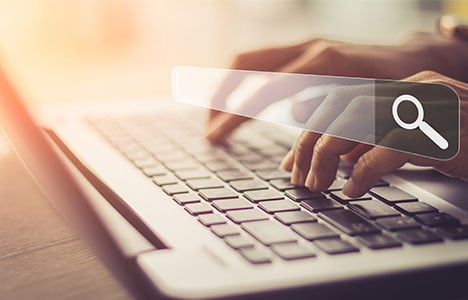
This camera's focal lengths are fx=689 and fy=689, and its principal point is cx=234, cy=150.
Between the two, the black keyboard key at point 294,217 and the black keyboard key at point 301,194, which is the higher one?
the black keyboard key at point 294,217

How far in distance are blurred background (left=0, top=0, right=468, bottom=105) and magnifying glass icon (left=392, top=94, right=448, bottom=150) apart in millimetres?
1223

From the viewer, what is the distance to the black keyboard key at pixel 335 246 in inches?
16.4

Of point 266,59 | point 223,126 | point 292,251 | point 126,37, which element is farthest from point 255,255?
point 126,37

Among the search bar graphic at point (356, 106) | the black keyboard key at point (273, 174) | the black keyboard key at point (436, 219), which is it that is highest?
the search bar graphic at point (356, 106)

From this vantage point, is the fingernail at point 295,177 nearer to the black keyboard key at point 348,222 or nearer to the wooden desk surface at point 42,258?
the black keyboard key at point 348,222

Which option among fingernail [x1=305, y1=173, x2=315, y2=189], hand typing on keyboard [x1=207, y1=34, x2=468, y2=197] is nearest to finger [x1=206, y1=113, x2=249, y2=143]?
hand typing on keyboard [x1=207, y1=34, x2=468, y2=197]

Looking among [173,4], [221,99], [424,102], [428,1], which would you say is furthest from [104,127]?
[428,1]

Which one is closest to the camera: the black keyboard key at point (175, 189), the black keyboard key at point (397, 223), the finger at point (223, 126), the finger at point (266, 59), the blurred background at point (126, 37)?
the black keyboard key at point (397, 223)

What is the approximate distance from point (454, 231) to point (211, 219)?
0.16m

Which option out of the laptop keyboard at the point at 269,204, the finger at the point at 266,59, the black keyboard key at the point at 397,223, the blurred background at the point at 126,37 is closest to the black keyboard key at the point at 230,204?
the laptop keyboard at the point at 269,204

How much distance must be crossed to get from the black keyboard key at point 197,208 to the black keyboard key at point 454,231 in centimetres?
16

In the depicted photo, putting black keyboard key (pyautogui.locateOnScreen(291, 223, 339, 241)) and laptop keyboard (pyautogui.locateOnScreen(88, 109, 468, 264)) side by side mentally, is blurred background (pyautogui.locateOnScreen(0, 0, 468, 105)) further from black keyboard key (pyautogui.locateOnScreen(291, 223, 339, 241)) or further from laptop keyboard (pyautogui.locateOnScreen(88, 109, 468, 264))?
black keyboard key (pyautogui.locateOnScreen(291, 223, 339, 241))

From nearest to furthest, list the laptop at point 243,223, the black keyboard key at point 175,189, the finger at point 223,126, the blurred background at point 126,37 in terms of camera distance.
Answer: the laptop at point 243,223, the black keyboard key at point 175,189, the finger at point 223,126, the blurred background at point 126,37

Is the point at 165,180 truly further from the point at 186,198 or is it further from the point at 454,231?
the point at 454,231
